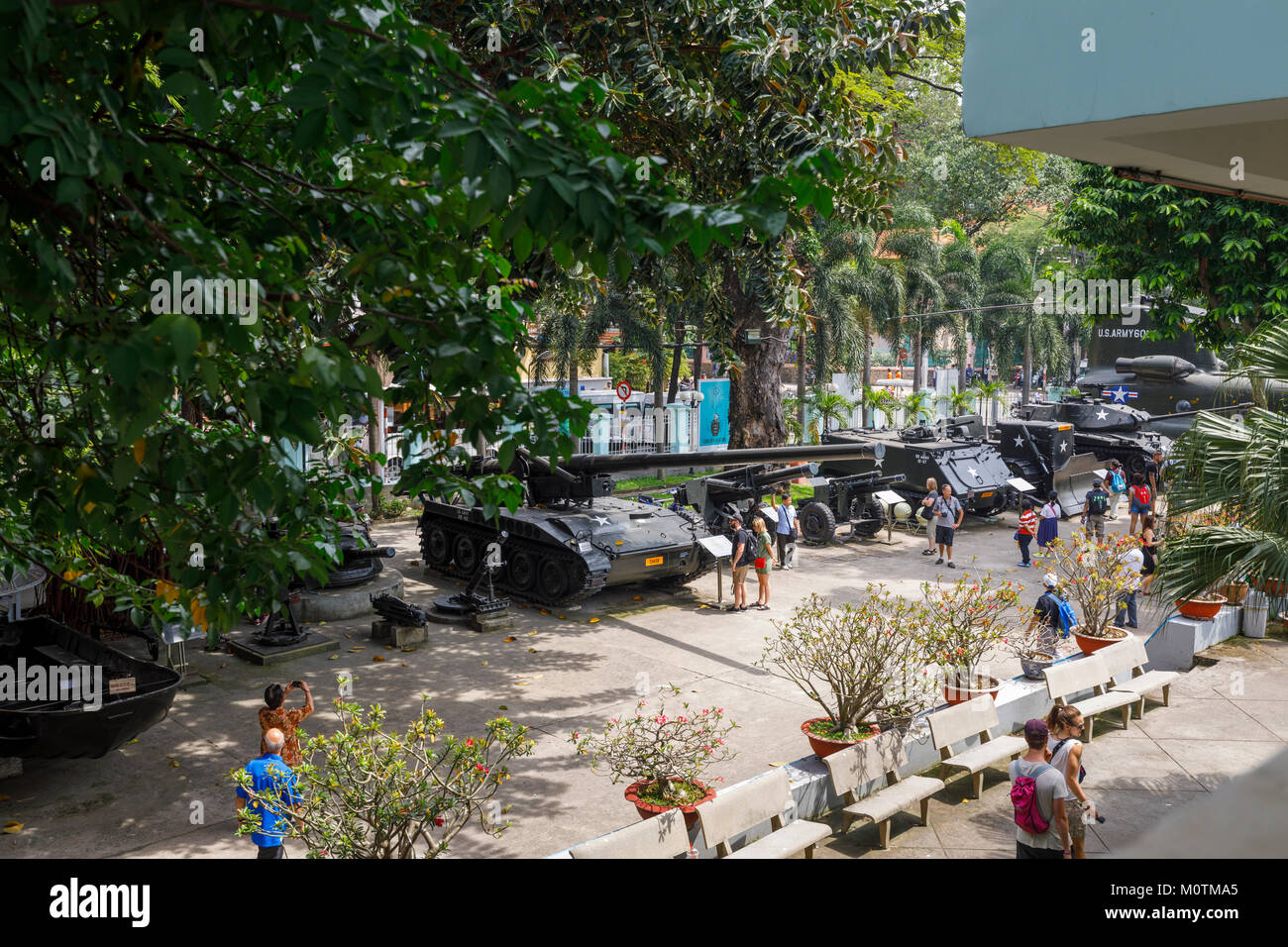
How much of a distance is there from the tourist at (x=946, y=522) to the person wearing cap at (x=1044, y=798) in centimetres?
1071

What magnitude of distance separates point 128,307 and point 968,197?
45.8 metres

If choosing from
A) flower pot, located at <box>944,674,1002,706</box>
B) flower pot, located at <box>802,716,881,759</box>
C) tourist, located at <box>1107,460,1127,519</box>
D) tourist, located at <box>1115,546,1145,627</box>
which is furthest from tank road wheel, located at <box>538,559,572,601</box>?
tourist, located at <box>1107,460,1127,519</box>

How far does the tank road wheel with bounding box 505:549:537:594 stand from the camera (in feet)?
49.5

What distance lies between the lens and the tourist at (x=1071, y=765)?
6.53m

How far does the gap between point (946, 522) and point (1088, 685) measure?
743 centimetres

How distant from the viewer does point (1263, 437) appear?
7477 millimetres

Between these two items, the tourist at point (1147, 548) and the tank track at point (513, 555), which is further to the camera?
the tank track at point (513, 555)

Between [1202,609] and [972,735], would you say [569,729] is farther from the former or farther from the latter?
[1202,609]

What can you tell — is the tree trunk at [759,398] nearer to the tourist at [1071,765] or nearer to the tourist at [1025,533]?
the tourist at [1025,533]

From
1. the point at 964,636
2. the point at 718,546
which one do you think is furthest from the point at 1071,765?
the point at 718,546

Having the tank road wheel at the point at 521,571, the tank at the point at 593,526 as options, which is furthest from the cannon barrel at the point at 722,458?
the tank road wheel at the point at 521,571

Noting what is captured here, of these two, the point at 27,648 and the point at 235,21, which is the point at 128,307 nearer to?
the point at 235,21

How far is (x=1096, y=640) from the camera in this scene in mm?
11250

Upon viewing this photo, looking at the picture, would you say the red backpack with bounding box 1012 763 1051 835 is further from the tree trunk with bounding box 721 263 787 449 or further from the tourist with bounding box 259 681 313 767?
the tree trunk with bounding box 721 263 787 449
